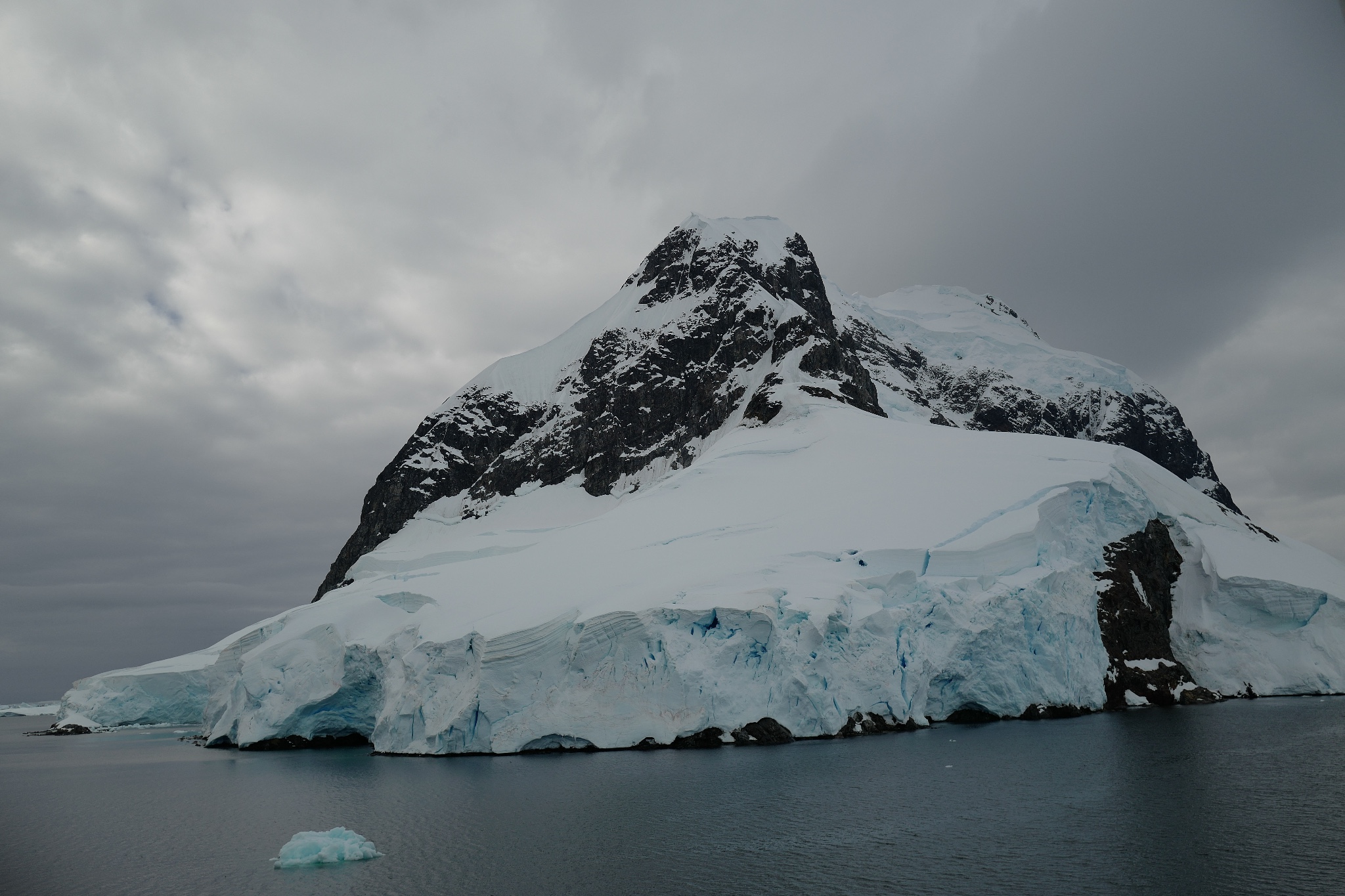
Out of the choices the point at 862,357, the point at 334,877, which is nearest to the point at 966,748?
the point at 334,877

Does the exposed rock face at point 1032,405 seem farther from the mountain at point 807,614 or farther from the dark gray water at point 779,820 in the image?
the dark gray water at point 779,820

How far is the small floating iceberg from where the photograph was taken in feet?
44.9

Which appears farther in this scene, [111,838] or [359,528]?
[359,528]

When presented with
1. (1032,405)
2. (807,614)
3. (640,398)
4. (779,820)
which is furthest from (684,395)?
(779,820)

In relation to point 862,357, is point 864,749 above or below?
below

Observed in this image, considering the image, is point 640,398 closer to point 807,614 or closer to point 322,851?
point 807,614

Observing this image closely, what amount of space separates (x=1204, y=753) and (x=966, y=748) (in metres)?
5.09

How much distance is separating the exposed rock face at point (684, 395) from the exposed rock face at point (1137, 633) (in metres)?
34.5

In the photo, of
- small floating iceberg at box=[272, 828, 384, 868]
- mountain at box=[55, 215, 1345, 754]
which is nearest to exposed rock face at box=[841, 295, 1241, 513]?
mountain at box=[55, 215, 1345, 754]

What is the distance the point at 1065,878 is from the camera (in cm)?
1079

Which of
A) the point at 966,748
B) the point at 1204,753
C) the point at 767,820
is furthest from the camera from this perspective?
the point at 966,748

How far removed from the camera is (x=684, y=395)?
7894cm

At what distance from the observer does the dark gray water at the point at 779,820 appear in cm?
1146

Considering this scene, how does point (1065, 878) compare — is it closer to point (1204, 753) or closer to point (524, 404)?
point (1204, 753)
